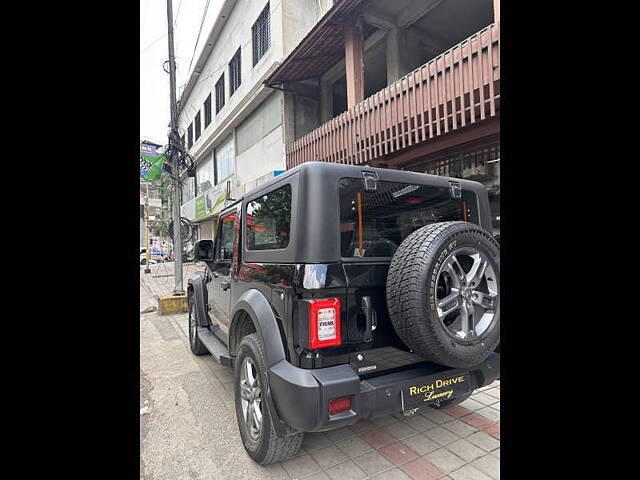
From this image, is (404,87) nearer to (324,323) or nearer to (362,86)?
(362,86)

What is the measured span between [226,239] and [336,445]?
2.46 metres

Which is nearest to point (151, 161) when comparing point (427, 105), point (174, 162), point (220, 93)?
point (174, 162)

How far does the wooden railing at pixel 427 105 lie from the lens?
5.08 metres

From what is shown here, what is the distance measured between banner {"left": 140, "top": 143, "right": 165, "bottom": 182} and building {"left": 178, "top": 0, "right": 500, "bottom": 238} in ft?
12.3

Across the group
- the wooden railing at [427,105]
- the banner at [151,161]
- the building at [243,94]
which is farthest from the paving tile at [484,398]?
the building at [243,94]

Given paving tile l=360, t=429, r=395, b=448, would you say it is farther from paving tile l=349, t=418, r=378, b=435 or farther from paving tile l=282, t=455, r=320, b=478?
paving tile l=282, t=455, r=320, b=478

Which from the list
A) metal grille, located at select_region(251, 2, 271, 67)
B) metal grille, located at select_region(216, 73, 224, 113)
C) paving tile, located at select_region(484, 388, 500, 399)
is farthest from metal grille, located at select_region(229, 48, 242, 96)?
paving tile, located at select_region(484, 388, 500, 399)

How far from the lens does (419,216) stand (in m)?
2.66

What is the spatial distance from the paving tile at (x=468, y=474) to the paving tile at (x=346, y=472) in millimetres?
610

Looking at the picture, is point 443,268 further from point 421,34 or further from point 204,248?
point 421,34

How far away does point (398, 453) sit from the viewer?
8.40 ft
